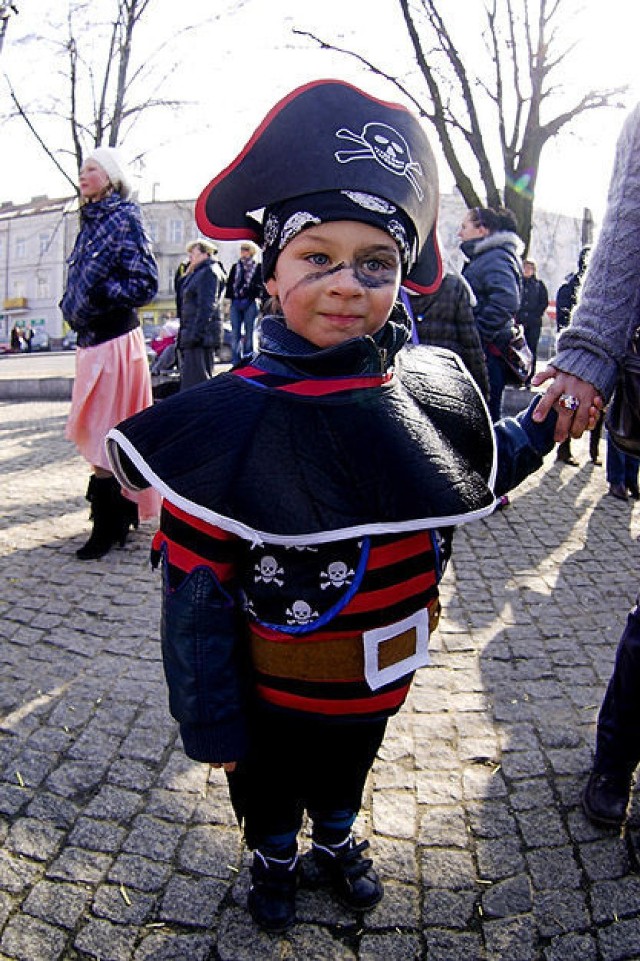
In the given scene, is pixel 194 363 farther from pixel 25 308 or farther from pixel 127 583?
pixel 25 308

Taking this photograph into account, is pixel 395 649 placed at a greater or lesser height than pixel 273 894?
greater

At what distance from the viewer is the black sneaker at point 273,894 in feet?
5.76

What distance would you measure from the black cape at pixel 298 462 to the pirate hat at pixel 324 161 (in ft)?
1.21

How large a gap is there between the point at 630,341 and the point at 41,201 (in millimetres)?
64764

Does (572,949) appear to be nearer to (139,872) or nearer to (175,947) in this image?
(175,947)

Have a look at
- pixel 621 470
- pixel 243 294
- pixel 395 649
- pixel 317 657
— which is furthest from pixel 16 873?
pixel 243 294

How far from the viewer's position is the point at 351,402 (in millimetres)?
1420

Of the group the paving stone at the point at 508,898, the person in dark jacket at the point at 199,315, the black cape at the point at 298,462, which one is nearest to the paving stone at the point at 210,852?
the paving stone at the point at 508,898

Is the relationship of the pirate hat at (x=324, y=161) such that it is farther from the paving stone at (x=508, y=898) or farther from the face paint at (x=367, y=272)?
the paving stone at (x=508, y=898)

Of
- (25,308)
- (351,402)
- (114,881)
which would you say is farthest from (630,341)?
(25,308)

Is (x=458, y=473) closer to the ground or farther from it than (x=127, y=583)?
farther from it

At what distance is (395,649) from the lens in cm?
156

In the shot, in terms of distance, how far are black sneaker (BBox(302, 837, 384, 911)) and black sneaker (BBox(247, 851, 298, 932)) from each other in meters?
0.12

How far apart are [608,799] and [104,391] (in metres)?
3.10
